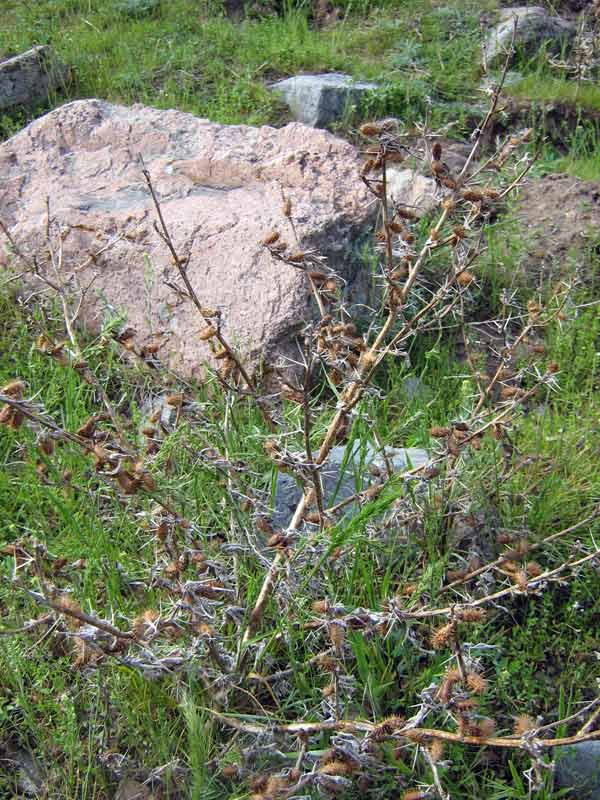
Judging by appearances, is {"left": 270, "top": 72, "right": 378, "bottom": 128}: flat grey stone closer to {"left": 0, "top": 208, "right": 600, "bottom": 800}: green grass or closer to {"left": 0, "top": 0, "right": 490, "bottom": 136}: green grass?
{"left": 0, "top": 0, "right": 490, "bottom": 136}: green grass

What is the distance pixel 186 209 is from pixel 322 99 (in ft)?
6.30

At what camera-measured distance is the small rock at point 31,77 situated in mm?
5438

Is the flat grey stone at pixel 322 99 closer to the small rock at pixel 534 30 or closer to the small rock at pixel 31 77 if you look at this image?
the small rock at pixel 534 30

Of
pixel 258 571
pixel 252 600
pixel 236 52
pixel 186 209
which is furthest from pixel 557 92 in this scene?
pixel 252 600

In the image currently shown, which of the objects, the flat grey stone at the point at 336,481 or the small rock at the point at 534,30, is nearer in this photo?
the flat grey stone at the point at 336,481

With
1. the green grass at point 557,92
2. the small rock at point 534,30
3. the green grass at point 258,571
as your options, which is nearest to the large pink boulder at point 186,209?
the green grass at point 258,571

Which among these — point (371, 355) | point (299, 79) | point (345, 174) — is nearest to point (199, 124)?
point (345, 174)

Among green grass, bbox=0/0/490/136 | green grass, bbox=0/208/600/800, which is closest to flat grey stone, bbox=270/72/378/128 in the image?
green grass, bbox=0/0/490/136

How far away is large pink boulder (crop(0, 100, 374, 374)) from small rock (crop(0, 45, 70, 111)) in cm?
136

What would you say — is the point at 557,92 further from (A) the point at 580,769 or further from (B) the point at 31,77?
(A) the point at 580,769

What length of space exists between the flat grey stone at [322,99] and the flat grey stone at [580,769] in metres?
4.04

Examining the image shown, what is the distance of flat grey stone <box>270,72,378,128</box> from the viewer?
5176 mm

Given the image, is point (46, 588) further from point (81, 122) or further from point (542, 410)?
point (81, 122)

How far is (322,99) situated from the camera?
5.17 metres
